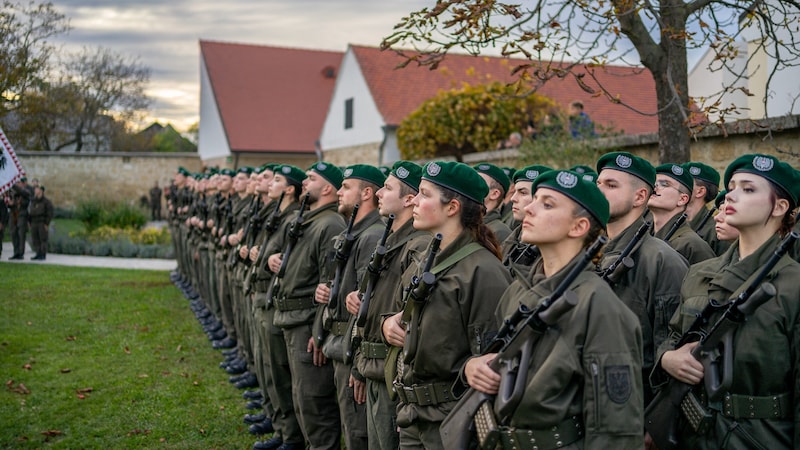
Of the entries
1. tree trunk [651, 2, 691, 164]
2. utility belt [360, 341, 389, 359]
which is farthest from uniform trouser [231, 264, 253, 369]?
tree trunk [651, 2, 691, 164]

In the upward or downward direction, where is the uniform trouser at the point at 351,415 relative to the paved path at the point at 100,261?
upward

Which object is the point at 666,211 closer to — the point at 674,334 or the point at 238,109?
the point at 674,334

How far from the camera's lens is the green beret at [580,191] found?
11.8ft

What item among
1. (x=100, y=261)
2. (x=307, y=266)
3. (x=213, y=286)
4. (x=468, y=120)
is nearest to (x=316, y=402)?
A: (x=307, y=266)

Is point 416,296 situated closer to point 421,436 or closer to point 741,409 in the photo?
point 421,436

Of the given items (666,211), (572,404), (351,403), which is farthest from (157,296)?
(572,404)

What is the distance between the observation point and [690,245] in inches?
197

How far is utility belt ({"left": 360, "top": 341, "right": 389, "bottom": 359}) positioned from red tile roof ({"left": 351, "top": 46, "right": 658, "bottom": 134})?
2273 cm

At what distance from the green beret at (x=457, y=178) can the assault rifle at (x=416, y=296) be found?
0.38 metres

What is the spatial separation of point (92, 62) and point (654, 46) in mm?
47660

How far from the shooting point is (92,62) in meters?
49.3

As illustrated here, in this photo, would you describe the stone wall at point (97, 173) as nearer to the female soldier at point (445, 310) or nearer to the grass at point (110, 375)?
the grass at point (110, 375)

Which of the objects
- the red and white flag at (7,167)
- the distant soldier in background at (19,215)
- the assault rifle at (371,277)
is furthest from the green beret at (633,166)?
the distant soldier in background at (19,215)

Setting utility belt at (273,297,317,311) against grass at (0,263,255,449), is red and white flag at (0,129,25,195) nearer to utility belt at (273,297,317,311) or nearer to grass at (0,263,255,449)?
grass at (0,263,255,449)
